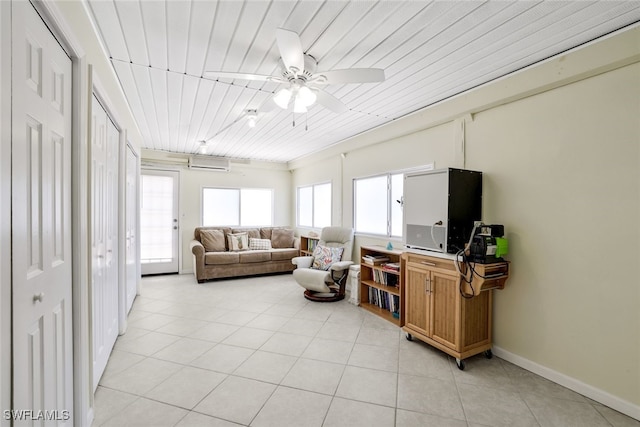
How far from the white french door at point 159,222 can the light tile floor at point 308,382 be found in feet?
8.02

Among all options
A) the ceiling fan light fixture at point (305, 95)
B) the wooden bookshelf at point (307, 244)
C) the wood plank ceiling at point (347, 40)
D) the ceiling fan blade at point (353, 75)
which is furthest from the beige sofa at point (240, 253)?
the ceiling fan blade at point (353, 75)

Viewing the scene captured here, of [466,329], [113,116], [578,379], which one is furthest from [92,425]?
[578,379]

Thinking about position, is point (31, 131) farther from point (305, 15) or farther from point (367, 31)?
point (367, 31)

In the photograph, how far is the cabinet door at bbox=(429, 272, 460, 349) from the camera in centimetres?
237

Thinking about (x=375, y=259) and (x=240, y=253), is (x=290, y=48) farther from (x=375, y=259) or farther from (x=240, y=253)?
(x=240, y=253)

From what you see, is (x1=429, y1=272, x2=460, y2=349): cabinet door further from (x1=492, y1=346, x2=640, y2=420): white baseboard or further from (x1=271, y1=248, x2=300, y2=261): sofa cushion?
(x1=271, y1=248, x2=300, y2=261): sofa cushion

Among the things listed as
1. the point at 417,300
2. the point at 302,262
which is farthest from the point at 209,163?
the point at 417,300

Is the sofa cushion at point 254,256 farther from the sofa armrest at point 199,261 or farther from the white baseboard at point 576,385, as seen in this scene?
the white baseboard at point 576,385

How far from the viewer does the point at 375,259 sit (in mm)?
3666

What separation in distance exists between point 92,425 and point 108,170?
1.78m

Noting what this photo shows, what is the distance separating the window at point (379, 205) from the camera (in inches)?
148

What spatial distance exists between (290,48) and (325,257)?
3194mm

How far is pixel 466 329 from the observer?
2.38 metres

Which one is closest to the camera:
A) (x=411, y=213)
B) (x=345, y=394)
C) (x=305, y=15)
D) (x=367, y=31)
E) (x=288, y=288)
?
(x=305, y=15)
